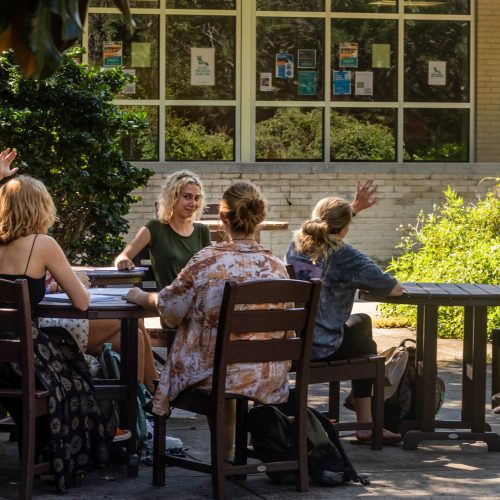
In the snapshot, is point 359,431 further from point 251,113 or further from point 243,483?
point 251,113

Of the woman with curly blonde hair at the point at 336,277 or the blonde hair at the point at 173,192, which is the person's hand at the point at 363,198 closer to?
the woman with curly blonde hair at the point at 336,277

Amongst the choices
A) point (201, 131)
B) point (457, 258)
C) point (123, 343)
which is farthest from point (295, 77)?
point (123, 343)

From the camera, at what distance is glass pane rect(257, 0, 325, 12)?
16.0 meters

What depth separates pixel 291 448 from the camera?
527 centimetres

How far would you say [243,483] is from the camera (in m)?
5.38

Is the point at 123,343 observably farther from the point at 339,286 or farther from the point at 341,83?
the point at 341,83

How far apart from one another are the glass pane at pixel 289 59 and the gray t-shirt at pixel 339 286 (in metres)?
10.2

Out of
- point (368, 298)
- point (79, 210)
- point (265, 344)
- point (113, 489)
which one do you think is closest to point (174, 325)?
point (265, 344)

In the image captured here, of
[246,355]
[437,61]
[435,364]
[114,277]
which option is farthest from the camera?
[437,61]

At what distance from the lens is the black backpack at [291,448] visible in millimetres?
5281

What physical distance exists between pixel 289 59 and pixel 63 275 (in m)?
11.2

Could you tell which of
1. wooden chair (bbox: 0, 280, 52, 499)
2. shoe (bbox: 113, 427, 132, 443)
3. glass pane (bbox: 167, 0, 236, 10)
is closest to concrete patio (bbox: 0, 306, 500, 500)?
shoe (bbox: 113, 427, 132, 443)

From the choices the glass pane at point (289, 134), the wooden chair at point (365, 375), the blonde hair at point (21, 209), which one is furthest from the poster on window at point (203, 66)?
the blonde hair at point (21, 209)

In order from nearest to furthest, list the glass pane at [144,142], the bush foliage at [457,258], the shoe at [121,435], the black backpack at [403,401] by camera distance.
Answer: the shoe at [121,435]
the black backpack at [403,401]
the bush foliage at [457,258]
the glass pane at [144,142]
